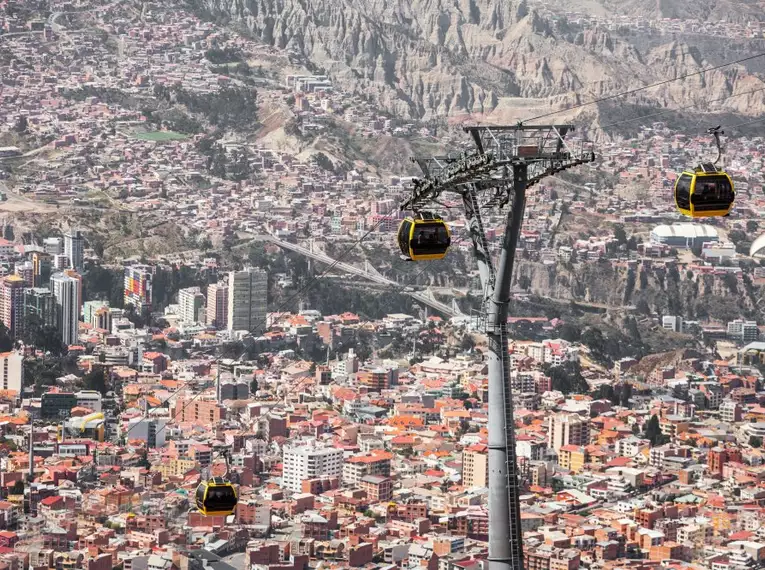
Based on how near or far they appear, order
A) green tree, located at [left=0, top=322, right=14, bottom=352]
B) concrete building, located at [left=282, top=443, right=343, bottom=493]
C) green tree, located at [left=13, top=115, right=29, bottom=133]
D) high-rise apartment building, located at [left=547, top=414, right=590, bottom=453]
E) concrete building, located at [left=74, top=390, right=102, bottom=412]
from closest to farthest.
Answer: concrete building, located at [left=282, top=443, right=343, bottom=493] < high-rise apartment building, located at [left=547, top=414, right=590, bottom=453] < concrete building, located at [left=74, top=390, right=102, bottom=412] < green tree, located at [left=0, top=322, right=14, bottom=352] < green tree, located at [left=13, top=115, right=29, bottom=133]

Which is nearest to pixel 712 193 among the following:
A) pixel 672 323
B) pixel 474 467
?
pixel 474 467

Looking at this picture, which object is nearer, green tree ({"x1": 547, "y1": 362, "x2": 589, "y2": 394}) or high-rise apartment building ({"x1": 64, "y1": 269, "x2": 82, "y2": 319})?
green tree ({"x1": 547, "y1": 362, "x2": 589, "y2": 394})

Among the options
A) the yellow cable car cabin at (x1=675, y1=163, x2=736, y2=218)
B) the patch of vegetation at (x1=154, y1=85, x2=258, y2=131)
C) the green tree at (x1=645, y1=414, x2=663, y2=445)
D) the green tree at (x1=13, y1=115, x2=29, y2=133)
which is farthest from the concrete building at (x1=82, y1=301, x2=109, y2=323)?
the yellow cable car cabin at (x1=675, y1=163, x2=736, y2=218)

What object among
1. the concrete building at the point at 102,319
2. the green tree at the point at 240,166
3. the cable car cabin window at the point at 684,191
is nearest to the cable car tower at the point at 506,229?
the cable car cabin window at the point at 684,191

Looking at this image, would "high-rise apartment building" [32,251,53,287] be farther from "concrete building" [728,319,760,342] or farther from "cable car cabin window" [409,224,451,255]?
"cable car cabin window" [409,224,451,255]

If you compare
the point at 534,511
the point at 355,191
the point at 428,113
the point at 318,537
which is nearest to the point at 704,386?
the point at 534,511

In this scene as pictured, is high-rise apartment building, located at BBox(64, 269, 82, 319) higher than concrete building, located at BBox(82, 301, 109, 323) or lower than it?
higher

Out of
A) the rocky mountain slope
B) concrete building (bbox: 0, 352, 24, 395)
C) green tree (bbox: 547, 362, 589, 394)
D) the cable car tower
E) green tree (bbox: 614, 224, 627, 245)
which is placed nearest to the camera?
the cable car tower

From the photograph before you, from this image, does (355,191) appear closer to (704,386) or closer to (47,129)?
(47,129)

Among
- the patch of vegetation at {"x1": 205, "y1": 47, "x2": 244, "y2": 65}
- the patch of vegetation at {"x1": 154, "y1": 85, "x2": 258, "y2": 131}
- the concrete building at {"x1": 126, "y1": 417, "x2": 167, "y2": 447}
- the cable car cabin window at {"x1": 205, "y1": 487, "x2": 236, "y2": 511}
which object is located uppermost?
the patch of vegetation at {"x1": 205, "y1": 47, "x2": 244, "y2": 65}
